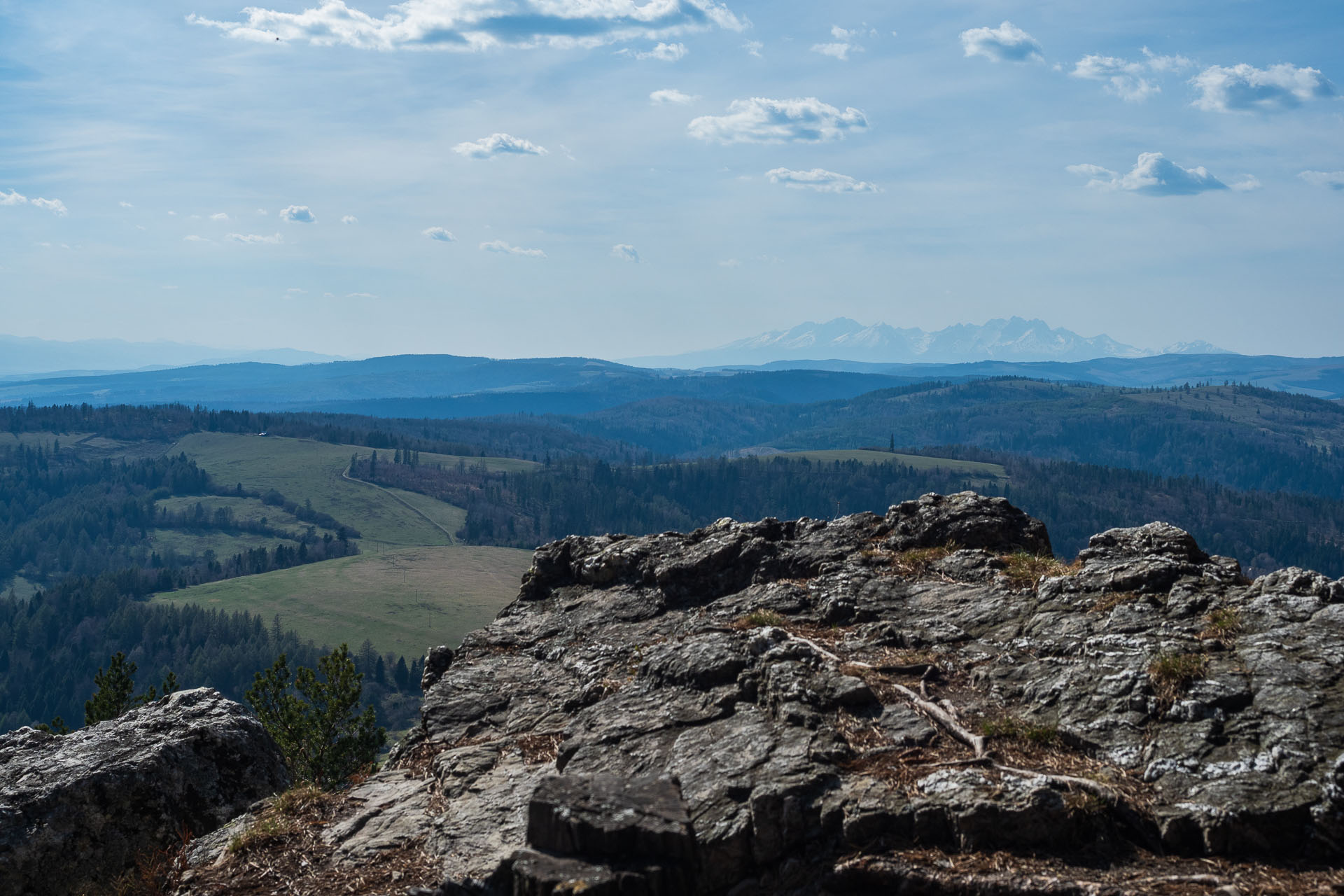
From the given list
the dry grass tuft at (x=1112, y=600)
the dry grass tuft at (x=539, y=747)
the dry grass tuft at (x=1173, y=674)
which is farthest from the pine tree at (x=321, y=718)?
the dry grass tuft at (x=1173, y=674)

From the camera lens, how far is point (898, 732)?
1390cm

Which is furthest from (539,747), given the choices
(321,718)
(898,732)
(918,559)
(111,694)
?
(111,694)

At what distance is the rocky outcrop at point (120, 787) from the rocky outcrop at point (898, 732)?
4.81 metres

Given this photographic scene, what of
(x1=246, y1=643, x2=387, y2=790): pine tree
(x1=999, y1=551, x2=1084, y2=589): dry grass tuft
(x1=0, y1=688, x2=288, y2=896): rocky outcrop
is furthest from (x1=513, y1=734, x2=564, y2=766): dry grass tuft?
(x1=246, y1=643, x2=387, y2=790): pine tree

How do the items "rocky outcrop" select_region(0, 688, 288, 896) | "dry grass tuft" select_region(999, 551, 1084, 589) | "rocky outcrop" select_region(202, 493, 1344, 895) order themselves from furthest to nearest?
"dry grass tuft" select_region(999, 551, 1084, 589) → "rocky outcrop" select_region(0, 688, 288, 896) → "rocky outcrop" select_region(202, 493, 1344, 895)

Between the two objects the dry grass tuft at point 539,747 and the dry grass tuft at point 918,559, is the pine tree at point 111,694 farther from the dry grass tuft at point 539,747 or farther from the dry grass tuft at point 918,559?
the dry grass tuft at point 918,559

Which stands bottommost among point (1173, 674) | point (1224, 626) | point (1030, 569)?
point (1173, 674)

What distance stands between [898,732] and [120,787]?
15089 mm

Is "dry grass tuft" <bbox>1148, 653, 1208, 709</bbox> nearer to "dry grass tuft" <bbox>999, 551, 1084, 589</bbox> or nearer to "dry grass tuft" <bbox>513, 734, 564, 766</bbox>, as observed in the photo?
"dry grass tuft" <bbox>999, 551, 1084, 589</bbox>

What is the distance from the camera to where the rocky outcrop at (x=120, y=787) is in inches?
669

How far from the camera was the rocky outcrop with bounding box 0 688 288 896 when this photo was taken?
17000 millimetres

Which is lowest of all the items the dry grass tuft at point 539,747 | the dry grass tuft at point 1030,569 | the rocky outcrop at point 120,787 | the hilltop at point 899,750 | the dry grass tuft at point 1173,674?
the rocky outcrop at point 120,787

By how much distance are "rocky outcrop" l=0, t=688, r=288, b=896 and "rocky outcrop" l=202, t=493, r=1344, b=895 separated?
15.8 feet

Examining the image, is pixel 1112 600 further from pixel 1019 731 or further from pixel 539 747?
pixel 539 747
